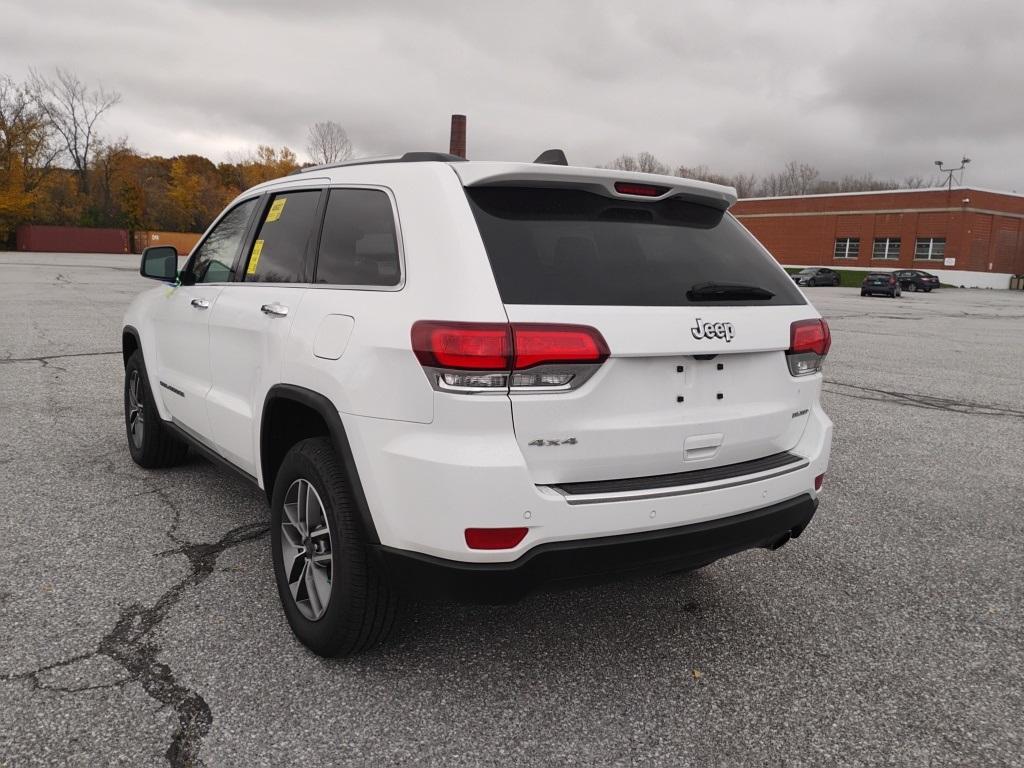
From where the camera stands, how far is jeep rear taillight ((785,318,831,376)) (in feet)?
9.71

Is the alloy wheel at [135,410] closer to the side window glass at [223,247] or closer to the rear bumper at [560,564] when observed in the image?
the side window glass at [223,247]

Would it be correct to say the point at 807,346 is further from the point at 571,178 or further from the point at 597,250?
the point at 571,178

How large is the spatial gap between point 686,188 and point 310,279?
4.97ft

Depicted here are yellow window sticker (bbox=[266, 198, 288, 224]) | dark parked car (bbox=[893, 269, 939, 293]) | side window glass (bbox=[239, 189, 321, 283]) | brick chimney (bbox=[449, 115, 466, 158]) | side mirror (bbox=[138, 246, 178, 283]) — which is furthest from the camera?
dark parked car (bbox=[893, 269, 939, 293])

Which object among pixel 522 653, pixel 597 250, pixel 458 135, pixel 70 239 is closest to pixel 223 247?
pixel 597 250

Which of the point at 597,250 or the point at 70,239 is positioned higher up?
the point at 70,239

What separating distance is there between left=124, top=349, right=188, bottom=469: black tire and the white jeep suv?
77.1 inches

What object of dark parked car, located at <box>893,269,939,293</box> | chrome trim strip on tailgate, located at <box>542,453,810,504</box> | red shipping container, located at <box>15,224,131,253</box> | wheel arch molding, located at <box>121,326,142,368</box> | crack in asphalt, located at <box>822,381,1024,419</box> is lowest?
crack in asphalt, located at <box>822,381,1024,419</box>

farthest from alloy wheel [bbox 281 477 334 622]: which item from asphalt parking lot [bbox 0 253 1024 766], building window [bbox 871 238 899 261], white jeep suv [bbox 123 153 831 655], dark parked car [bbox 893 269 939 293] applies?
building window [bbox 871 238 899 261]

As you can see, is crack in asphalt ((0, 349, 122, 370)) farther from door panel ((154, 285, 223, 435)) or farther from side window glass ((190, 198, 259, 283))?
side window glass ((190, 198, 259, 283))

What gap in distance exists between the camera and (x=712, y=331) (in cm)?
266

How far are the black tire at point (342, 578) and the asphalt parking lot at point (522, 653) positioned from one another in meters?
0.14

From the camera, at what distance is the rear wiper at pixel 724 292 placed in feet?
9.01

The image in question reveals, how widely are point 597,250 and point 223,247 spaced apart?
2.40m
